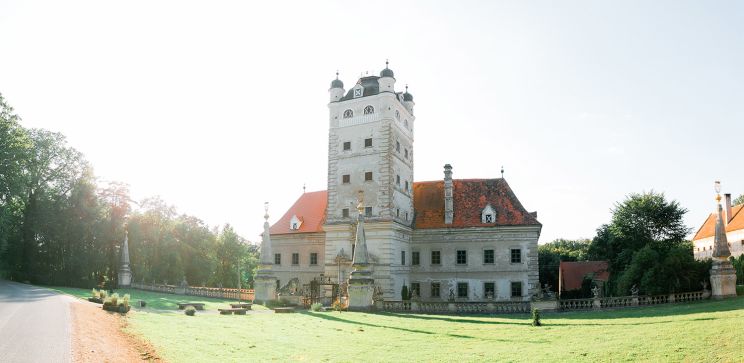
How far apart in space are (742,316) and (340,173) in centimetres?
2810

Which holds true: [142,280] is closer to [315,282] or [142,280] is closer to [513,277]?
[315,282]

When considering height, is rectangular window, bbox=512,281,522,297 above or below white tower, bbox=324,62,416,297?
below

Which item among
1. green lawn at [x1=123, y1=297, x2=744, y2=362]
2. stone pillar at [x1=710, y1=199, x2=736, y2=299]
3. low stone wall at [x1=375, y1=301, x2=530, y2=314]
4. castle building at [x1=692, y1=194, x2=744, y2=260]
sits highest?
castle building at [x1=692, y1=194, x2=744, y2=260]

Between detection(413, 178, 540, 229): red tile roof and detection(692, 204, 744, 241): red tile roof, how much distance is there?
67.1 feet

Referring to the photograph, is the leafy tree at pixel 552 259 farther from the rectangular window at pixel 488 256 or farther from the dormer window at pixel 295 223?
the dormer window at pixel 295 223

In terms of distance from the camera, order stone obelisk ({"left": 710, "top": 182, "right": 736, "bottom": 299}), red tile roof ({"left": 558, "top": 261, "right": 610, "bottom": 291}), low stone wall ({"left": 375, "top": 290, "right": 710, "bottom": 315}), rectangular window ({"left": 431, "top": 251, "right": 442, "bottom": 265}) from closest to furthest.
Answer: stone obelisk ({"left": 710, "top": 182, "right": 736, "bottom": 299}) → low stone wall ({"left": 375, "top": 290, "right": 710, "bottom": 315}) → rectangular window ({"left": 431, "top": 251, "right": 442, "bottom": 265}) → red tile roof ({"left": 558, "top": 261, "right": 610, "bottom": 291})

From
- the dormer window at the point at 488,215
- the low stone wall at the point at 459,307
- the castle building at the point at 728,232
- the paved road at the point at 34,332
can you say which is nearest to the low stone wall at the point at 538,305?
the low stone wall at the point at 459,307

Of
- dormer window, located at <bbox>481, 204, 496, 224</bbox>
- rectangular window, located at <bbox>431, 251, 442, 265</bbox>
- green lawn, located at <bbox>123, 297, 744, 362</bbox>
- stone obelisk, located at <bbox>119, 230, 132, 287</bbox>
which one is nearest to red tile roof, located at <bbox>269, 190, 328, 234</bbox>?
rectangular window, located at <bbox>431, 251, 442, 265</bbox>

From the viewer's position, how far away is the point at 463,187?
44.4m

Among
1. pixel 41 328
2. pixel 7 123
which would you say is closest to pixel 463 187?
pixel 41 328

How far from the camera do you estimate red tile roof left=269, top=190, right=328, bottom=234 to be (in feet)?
150

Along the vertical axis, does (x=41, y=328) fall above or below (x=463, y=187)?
below

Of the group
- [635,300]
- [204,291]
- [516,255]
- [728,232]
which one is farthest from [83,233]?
[728,232]

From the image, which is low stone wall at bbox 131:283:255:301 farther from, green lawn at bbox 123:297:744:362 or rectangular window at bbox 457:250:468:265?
rectangular window at bbox 457:250:468:265
